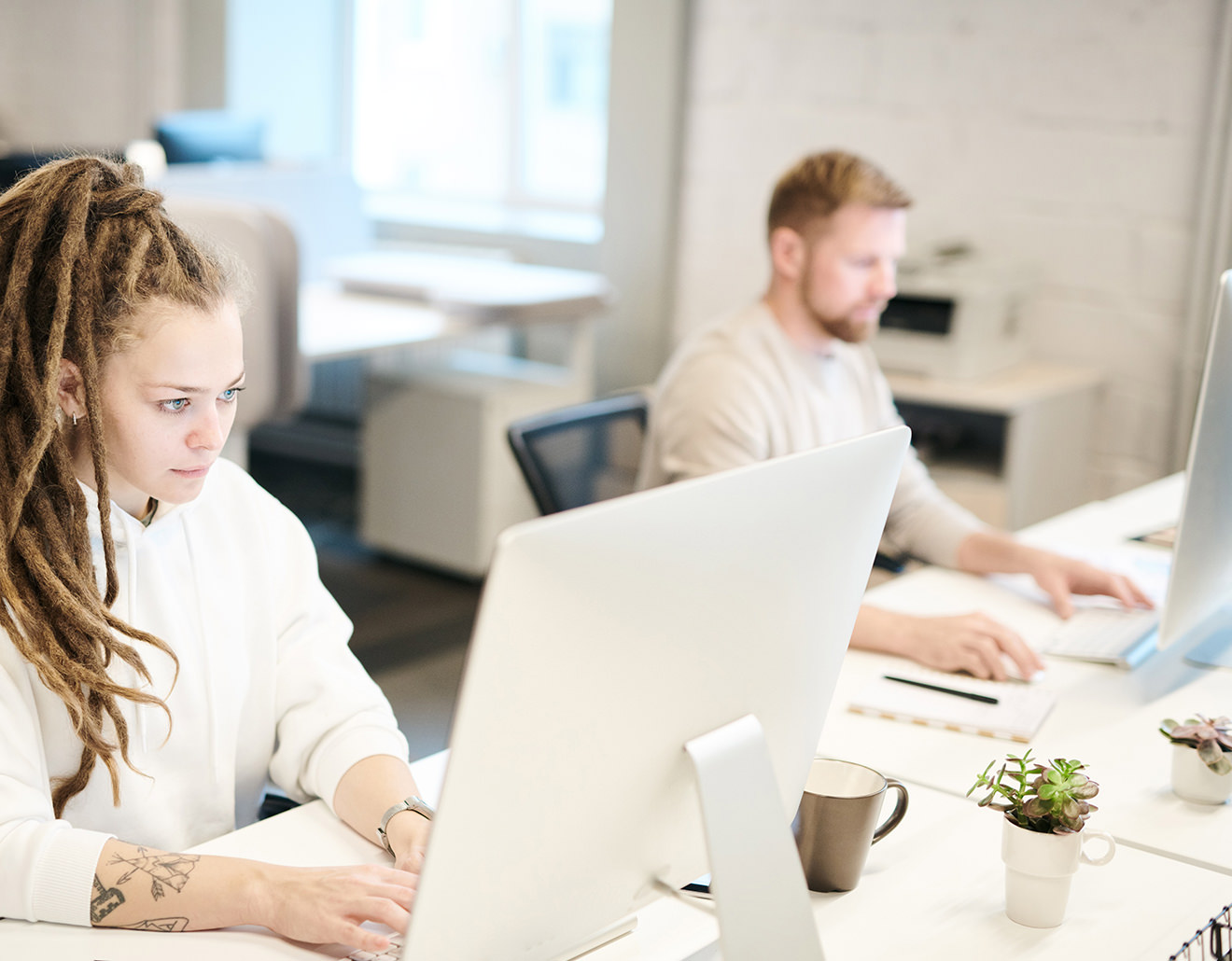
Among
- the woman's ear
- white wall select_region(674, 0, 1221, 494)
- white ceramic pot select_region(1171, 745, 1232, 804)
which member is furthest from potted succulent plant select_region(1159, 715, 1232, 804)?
white wall select_region(674, 0, 1221, 494)

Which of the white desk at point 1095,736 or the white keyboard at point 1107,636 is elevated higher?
the white keyboard at point 1107,636

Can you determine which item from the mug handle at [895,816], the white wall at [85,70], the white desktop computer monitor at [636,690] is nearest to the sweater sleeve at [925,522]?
the mug handle at [895,816]

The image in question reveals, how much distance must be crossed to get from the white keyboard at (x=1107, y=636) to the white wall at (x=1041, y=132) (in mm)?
1686

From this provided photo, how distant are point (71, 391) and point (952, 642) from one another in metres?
0.98

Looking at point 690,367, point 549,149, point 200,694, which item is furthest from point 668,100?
point 200,694

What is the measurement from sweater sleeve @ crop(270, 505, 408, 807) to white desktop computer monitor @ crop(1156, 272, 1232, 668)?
79cm

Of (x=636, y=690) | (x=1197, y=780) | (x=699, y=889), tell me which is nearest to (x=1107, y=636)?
(x=1197, y=780)

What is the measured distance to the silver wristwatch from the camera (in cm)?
106

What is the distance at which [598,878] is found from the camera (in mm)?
780

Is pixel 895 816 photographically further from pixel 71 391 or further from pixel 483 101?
pixel 483 101

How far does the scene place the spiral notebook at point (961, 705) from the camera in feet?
4.37

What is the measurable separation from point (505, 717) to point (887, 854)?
1.83 feet

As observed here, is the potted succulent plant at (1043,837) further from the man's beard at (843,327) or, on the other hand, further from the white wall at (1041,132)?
the white wall at (1041,132)

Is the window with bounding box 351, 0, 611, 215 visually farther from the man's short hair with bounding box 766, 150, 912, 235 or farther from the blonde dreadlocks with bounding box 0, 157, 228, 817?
the blonde dreadlocks with bounding box 0, 157, 228, 817
